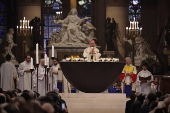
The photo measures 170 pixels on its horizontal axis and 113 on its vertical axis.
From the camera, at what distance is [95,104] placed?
1417cm

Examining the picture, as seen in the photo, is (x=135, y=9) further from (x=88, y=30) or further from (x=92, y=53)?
(x=92, y=53)

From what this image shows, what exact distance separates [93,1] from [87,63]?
18240 mm

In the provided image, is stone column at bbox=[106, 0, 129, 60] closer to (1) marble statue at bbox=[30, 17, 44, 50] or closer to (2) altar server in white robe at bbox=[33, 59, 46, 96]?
(1) marble statue at bbox=[30, 17, 44, 50]

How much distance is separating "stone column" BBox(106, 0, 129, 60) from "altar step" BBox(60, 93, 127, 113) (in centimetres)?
1402

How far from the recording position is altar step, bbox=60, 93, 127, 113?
14016 mm

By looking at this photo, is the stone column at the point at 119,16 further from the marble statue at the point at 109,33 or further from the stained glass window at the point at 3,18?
the stained glass window at the point at 3,18

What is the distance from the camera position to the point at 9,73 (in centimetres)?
1731

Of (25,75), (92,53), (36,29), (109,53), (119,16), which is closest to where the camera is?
(92,53)

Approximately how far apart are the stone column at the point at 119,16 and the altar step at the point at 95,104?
14018 millimetres

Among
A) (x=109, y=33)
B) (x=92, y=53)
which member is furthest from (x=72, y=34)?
(x=92, y=53)

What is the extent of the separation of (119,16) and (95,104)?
50.6 feet

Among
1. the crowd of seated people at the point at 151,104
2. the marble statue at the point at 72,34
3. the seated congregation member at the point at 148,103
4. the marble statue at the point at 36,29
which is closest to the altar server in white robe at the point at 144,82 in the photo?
the crowd of seated people at the point at 151,104

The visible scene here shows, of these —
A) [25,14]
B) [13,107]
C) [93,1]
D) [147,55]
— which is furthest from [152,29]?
[13,107]

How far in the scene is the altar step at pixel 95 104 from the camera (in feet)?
46.0
